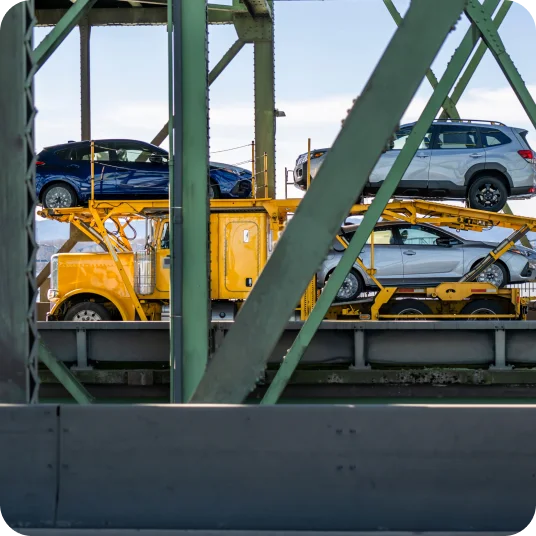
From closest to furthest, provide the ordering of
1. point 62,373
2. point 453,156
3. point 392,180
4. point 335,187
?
point 335,187 → point 392,180 → point 62,373 → point 453,156

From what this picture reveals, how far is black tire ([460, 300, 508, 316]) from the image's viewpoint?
15867 mm

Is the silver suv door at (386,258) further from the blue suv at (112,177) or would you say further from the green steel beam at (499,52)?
the green steel beam at (499,52)

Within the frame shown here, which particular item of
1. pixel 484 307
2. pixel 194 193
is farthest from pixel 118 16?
pixel 194 193

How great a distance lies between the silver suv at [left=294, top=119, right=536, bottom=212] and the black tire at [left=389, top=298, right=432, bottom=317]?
2189 millimetres

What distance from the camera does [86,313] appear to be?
1575 centimetres

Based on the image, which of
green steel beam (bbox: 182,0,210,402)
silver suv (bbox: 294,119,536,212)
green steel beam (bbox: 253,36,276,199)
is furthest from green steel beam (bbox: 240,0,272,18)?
green steel beam (bbox: 182,0,210,402)

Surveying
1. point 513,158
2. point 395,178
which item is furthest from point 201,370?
point 513,158

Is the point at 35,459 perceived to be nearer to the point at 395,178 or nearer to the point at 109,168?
the point at 395,178

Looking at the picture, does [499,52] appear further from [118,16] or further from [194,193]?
[118,16]

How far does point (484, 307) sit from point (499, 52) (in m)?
11.1

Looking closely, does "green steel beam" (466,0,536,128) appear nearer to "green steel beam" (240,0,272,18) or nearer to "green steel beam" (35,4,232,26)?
"green steel beam" (240,0,272,18)

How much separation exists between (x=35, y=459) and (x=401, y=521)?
211 cm

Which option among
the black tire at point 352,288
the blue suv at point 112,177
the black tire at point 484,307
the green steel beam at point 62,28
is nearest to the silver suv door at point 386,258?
the black tire at point 352,288

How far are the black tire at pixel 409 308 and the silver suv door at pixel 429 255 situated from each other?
0.38 metres
